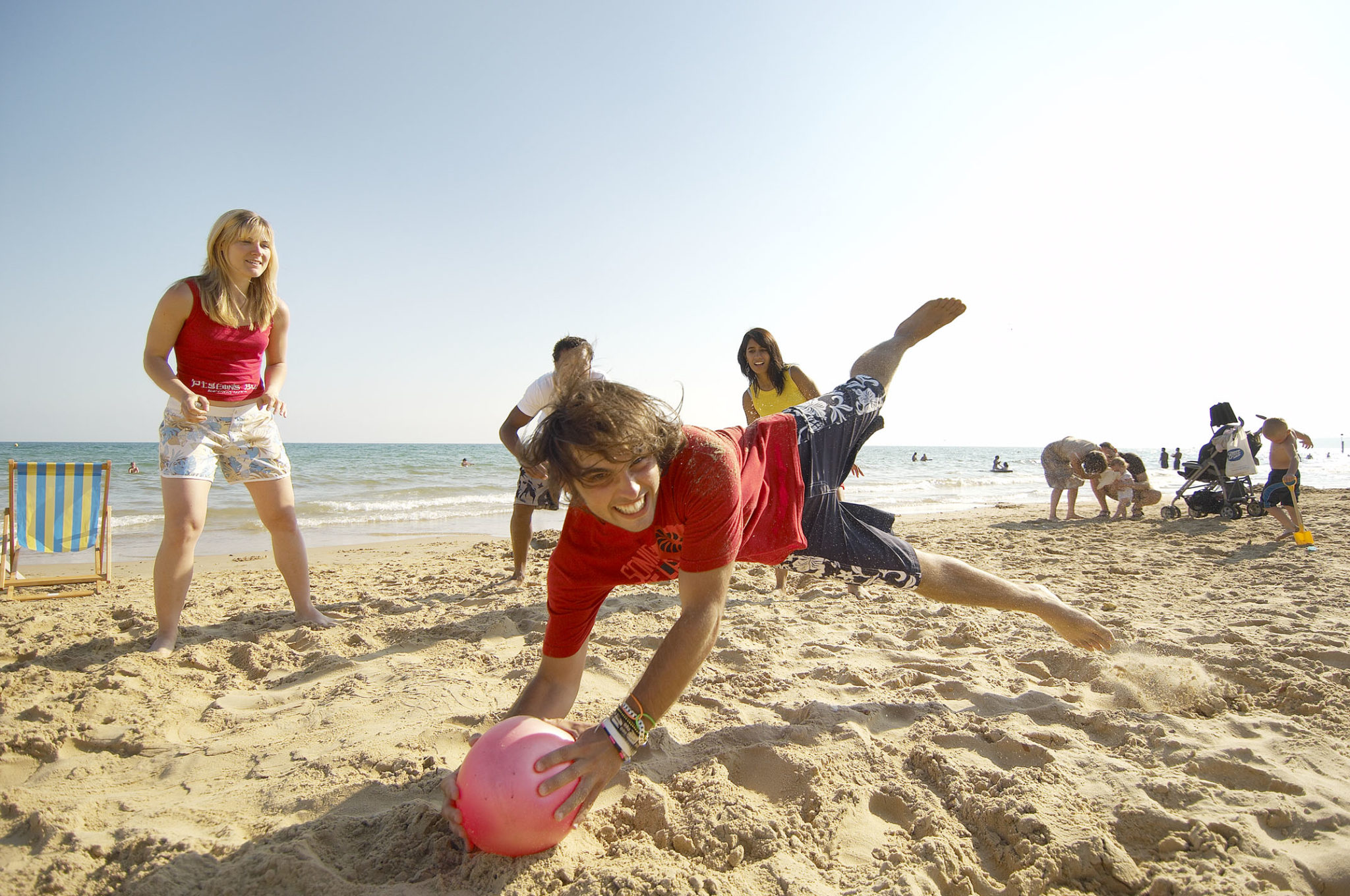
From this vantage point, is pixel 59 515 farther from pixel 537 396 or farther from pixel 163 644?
pixel 537 396

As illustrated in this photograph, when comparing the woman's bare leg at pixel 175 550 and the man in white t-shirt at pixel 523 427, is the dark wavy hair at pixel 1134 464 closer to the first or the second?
the man in white t-shirt at pixel 523 427

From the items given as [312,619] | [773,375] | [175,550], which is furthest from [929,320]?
[175,550]

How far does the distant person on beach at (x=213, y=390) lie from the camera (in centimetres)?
328

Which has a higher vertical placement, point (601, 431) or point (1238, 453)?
point (1238, 453)

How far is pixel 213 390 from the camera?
3.42 meters

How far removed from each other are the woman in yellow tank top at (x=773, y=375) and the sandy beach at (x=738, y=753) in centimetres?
170

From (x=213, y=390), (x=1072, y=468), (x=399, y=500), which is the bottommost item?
(x=399, y=500)

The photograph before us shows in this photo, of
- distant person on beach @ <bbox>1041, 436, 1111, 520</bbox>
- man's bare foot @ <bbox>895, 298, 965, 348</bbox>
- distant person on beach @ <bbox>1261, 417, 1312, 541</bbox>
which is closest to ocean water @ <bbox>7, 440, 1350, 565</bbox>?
distant person on beach @ <bbox>1041, 436, 1111, 520</bbox>

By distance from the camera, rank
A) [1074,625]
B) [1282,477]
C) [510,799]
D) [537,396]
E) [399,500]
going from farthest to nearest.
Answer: [399,500] < [1282,477] < [537,396] < [1074,625] < [510,799]

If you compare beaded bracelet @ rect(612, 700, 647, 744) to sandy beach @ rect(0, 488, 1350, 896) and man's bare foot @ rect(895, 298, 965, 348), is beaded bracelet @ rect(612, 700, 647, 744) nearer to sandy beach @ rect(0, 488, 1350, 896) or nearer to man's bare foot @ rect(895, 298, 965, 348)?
sandy beach @ rect(0, 488, 1350, 896)

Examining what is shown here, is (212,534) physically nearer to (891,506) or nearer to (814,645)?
(814,645)

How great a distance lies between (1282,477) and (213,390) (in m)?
10.0

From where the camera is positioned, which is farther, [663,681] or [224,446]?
[224,446]

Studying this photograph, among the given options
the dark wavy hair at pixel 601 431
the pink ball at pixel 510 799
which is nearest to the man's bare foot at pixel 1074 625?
the dark wavy hair at pixel 601 431
